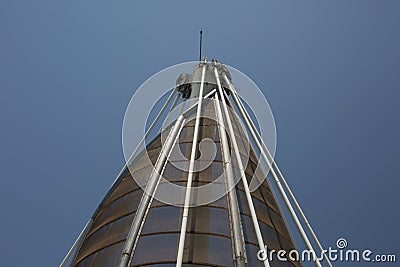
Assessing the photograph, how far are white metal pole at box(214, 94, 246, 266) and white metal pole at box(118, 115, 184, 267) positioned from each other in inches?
62.3

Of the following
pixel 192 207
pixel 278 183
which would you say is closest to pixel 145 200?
pixel 192 207

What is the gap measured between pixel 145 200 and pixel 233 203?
7.76 feet

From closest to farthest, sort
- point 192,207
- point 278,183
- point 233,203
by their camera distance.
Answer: point 233,203 → point 192,207 → point 278,183

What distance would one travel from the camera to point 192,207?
14.7 m

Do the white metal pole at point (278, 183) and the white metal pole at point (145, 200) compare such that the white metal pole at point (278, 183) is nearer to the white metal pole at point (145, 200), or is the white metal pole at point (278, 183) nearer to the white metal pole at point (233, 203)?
the white metal pole at point (233, 203)

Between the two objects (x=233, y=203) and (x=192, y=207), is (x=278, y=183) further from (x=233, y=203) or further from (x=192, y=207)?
(x=192, y=207)

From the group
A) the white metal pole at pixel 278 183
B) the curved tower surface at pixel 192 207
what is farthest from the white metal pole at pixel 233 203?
the white metal pole at pixel 278 183

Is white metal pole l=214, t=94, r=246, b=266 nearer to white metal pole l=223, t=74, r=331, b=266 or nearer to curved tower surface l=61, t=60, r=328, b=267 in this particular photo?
curved tower surface l=61, t=60, r=328, b=267

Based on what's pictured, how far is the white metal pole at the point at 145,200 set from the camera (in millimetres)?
12672

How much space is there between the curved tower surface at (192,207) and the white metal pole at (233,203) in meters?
0.03

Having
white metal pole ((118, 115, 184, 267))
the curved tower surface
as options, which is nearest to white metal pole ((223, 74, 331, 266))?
the curved tower surface

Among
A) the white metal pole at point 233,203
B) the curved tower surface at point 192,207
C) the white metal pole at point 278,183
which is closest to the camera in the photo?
the white metal pole at point 233,203

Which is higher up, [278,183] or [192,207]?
[278,183]

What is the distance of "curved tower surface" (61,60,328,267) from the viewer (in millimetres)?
13273
